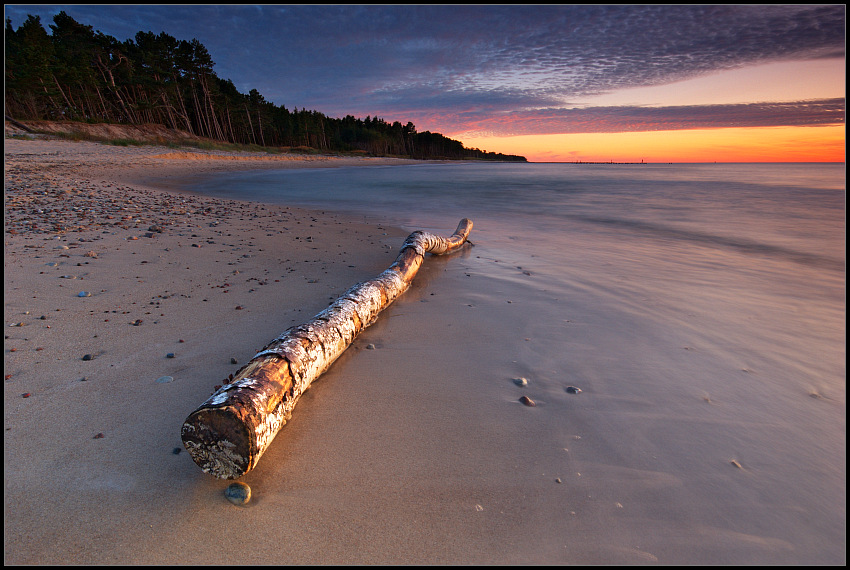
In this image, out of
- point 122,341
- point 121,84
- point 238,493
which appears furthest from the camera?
point 121,84

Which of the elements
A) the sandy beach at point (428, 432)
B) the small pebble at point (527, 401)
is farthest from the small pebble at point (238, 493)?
the small pebble at point (527, 401)

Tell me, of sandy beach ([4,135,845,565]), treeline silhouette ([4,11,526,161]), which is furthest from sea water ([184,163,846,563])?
treeline silhouette ([4,11,526,161])

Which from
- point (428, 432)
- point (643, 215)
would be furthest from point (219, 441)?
point (643, 215)

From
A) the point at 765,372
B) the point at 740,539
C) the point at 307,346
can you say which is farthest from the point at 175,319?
the point at 765,372

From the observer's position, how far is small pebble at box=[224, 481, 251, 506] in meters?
1.70

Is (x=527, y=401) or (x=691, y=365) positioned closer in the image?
(x=527, y=401)

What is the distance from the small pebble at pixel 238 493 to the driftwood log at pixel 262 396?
5 centimetres

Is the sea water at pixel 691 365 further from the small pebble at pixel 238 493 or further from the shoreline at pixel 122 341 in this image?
the shoreline at pixel 122 341

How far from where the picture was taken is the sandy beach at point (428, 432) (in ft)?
5.19

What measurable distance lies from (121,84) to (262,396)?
6184cm

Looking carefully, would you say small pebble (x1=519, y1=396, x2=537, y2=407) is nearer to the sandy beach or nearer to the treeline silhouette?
the sandy beach

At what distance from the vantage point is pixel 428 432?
221cm

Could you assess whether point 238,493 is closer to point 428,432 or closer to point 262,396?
point 262,396

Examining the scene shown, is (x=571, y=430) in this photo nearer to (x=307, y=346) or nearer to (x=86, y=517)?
(x=307, y=346)
